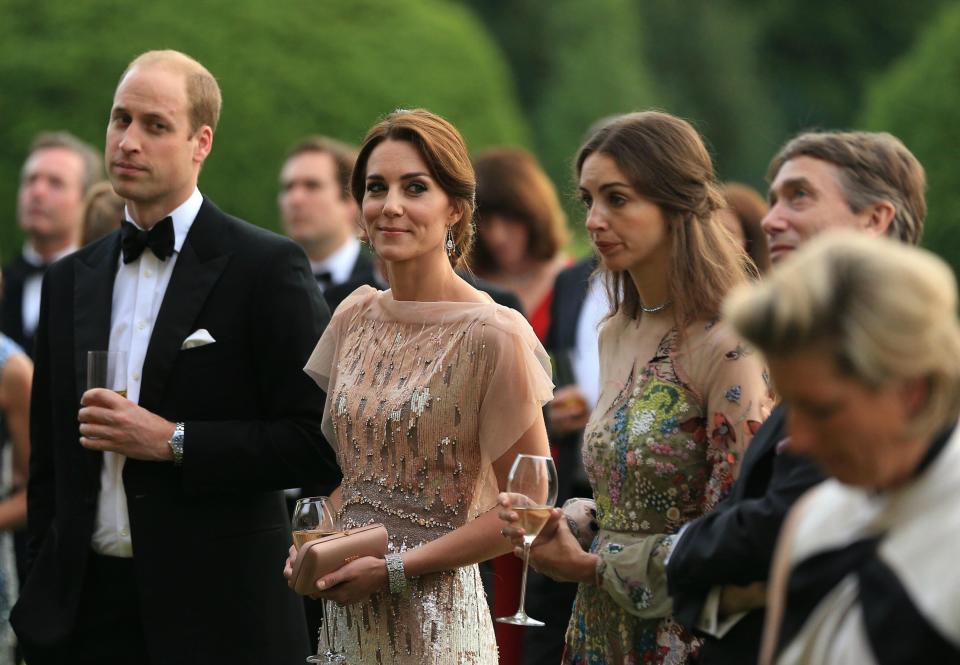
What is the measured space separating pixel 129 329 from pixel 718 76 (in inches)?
1025

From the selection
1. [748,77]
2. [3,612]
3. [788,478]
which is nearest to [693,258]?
[788,478]

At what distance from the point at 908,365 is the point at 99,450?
10.2 ft

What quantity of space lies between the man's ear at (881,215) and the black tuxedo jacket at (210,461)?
72.7 inches

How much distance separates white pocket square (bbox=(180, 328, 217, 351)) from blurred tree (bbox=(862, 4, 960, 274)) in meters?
6.13

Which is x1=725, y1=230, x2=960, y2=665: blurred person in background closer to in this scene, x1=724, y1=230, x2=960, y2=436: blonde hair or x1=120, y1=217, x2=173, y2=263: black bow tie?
x1=724, y1=230, x2=960, y2=436: blonde hair

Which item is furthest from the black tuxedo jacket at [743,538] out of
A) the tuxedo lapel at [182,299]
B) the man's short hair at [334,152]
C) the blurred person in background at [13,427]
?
the man's short hair at [334,152]

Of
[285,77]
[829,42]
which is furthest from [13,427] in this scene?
[829,42]

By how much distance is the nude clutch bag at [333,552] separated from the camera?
3.90 metres

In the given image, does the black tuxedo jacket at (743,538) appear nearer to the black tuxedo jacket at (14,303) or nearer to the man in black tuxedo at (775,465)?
the man in black tuxedo at (775,465)

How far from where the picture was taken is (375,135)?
4.33 meters

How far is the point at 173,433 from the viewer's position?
15.0 ft

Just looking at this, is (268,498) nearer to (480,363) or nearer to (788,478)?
(480,363)

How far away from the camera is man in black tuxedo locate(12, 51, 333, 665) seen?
4594 millimetres

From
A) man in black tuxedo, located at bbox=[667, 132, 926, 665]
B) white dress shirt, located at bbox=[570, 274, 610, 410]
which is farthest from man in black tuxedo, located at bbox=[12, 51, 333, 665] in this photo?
white dress shirt, located at bbox=[570, 274, 610, 410]
